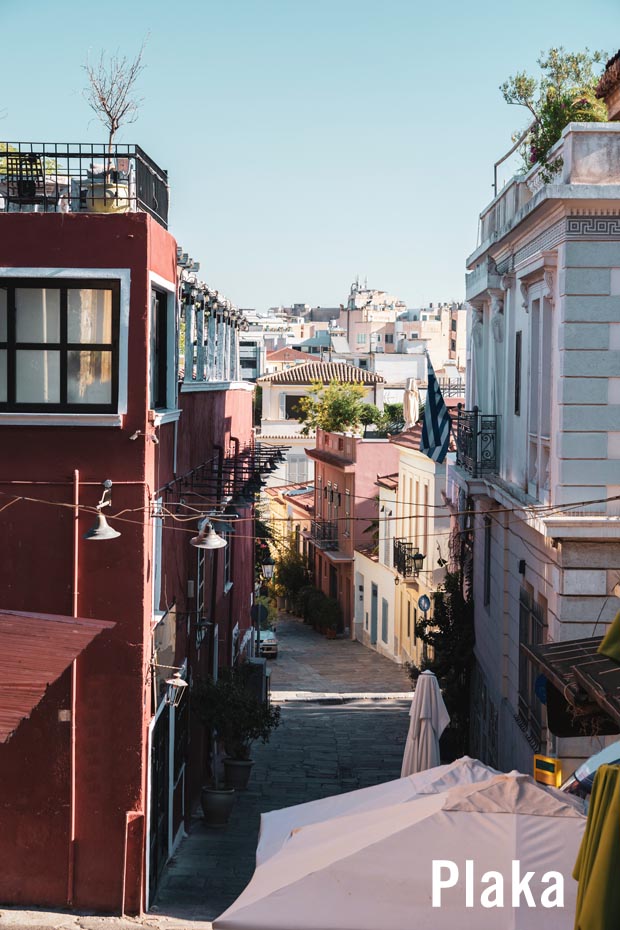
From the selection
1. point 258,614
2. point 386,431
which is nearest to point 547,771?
point 258,614

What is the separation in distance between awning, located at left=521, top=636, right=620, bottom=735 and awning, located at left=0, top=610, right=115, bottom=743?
Answer: 4.40m

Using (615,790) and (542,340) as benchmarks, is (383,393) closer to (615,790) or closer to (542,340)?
(542,340)

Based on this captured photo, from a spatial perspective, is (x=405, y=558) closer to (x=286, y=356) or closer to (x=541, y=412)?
(x=541, y=412)

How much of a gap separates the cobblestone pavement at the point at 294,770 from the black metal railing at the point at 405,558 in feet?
11.1

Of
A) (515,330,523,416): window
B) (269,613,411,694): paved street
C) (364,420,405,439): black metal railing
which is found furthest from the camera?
(364,420,405,439): black metal railing

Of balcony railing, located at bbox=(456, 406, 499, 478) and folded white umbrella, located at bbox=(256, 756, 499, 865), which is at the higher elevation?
balcony railing, located at bbox=(456, 406, 499, 478)

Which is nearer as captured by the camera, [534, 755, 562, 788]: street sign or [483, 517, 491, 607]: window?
[534, 755, 562, 788]: street sign

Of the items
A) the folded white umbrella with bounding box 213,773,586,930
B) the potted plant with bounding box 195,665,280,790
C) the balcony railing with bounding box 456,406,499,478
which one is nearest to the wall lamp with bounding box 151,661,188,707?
A: the potted plant with bounding box 195,665,280,790

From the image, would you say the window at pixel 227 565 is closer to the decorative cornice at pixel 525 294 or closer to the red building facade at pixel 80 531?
the decorative cornice at pixel 525 294

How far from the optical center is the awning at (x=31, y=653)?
34.3 ft

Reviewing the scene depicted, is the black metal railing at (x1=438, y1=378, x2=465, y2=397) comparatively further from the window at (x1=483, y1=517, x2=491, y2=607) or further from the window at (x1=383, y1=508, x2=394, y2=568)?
the window at (x1=483, y1=517, x2=491, y2=607)

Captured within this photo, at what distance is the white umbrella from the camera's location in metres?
16.5

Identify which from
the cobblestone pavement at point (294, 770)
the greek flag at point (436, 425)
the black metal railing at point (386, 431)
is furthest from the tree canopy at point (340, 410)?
the greek flag at point (436, 425)

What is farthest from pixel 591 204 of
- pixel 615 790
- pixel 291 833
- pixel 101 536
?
pixel 615 790
